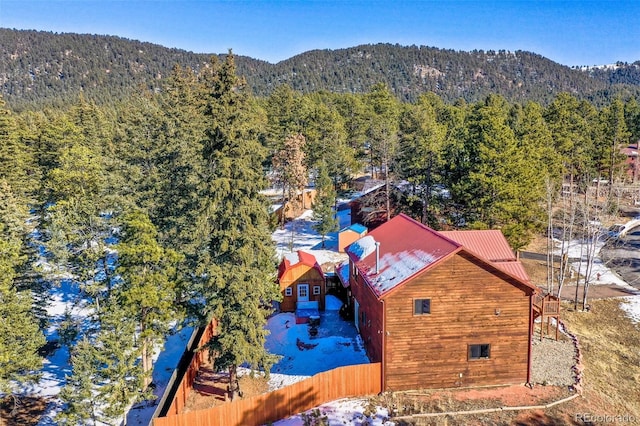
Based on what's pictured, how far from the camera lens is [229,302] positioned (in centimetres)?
1962

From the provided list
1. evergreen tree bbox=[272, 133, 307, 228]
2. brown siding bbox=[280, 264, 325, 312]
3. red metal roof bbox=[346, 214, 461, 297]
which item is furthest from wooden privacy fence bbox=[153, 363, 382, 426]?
evergreen tree bbox=[272, 133, 307, 228]

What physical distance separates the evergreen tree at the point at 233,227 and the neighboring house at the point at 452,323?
18.9 feet

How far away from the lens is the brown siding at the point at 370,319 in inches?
817

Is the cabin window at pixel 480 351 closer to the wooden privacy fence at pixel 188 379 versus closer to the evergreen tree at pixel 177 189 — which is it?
the wooden privacy fence at pixel 188 379

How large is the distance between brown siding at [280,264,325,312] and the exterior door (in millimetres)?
204

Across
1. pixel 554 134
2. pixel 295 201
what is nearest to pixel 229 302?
pixel 295 201

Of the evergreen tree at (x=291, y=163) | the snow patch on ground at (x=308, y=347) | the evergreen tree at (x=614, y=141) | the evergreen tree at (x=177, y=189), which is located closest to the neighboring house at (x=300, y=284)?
the snow patch on ground at (x=308, y=347)

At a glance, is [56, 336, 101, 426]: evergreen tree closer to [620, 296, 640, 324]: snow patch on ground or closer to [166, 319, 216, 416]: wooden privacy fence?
[166, 319, 216, 416]: wooden privacy fence

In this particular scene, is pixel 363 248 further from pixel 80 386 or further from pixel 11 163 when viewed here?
pixel 11 163

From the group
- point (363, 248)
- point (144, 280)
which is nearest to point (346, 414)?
point (363, 248)

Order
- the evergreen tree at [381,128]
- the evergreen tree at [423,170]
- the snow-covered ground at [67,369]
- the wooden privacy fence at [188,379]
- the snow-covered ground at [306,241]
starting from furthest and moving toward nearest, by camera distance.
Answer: the evergreen tree at [381,128] < the snow-covered ground at [306,241] < the evergreen tree at [423,170] < the snow-covered ground at [67,369] < the wooden privacy fence at [188,379]

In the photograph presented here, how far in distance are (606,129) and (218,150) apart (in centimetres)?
6017

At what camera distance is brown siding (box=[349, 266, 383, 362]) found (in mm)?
20745

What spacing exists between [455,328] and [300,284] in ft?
39.7
